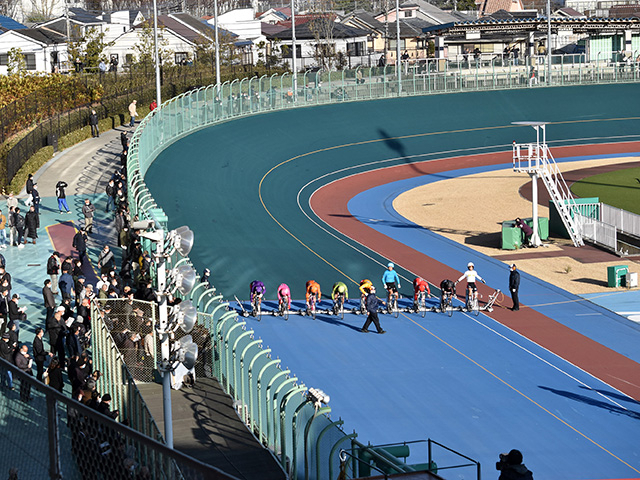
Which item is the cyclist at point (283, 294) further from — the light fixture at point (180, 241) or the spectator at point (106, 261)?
the light fixture at point (180, 241)

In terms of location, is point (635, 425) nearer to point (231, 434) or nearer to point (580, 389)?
point (580, 389)

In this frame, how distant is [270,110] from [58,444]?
153 feet

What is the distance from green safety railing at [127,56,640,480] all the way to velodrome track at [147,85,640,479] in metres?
1.09

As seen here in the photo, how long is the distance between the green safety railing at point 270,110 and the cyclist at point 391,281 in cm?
436

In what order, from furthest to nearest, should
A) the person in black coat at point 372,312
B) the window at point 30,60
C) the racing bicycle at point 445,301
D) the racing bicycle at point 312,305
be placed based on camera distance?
the window at point 30,60 → the racing bicycle at point 445,301 → the racing bicycle at point 312,305 → the person in black coat at point 372,312

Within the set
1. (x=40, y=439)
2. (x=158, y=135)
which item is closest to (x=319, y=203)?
(x=158, y=135)

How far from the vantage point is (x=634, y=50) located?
236 ft

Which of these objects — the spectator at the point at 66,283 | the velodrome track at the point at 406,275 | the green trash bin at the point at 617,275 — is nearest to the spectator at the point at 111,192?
the velodrome track at the point at 406,275

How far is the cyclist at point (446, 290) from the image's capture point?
25.9 meters

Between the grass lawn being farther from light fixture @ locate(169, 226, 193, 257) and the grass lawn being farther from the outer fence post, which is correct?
the outer fence post

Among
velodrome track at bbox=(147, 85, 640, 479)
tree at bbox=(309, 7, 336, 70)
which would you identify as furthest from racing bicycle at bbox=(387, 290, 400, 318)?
tree at bbox=(309, 7, 336, 70)

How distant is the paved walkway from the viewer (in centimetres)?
1259

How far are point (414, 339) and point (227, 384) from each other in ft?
31.9

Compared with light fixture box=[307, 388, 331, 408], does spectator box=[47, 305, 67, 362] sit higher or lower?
lower
